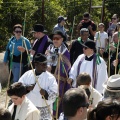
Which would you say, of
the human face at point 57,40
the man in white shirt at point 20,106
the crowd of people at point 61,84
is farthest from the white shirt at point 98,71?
the man in white shirt at point 20,106

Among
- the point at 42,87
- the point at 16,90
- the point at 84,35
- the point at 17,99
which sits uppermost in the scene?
the point at 84,35

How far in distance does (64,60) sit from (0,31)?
660 cm

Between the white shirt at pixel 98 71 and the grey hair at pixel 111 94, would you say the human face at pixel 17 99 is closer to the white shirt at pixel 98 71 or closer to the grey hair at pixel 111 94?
the grey hair at pixel 111 94

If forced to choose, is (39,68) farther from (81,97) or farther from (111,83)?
(81,97)

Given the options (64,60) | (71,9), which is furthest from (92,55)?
(71,9)

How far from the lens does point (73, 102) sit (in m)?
3.06

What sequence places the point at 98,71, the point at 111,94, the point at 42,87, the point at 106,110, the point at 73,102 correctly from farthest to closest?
1. the point at 98,71
2. the point at 42,87
3. the point at 111,94
4. the point at 73,102
5. the point at 106,110

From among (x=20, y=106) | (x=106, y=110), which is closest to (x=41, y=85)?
(x=20, y=106)

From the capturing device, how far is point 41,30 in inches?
293

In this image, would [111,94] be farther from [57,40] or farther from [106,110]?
[57,40]

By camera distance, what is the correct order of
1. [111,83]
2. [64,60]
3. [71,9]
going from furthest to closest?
[71,9] → [64,60] → [111,83]

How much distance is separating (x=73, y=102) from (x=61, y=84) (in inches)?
146

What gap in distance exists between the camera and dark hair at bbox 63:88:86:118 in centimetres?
304

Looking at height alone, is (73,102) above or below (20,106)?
above
